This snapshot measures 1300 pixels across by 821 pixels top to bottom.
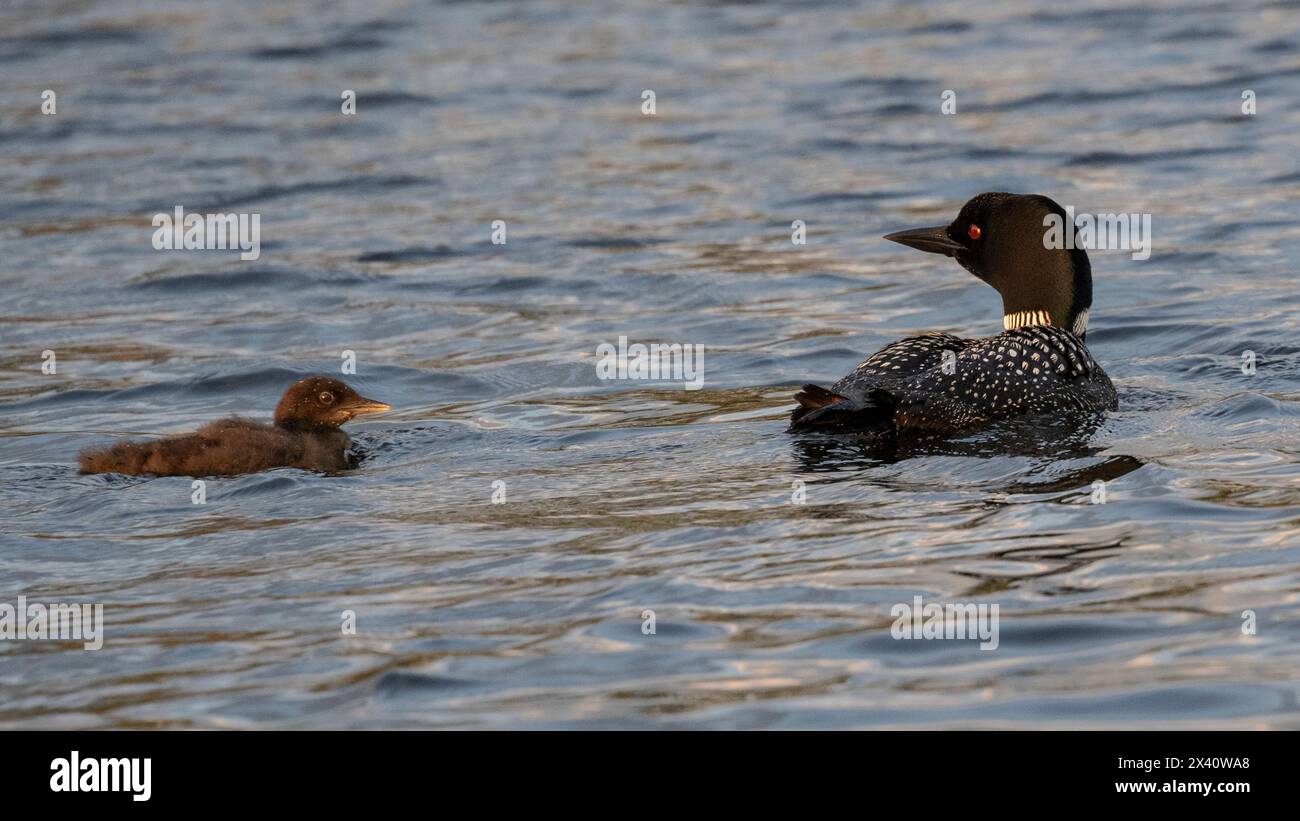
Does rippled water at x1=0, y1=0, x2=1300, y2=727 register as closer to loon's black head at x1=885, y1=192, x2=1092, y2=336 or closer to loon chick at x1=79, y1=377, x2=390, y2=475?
loon chick at x1=79, y1=377, x2=390, y2=475

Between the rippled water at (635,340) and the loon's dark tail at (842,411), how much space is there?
180 millimetres

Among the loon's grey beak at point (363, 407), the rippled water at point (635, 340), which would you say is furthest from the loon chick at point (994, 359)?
the loon's grey beak at point (363, 407)

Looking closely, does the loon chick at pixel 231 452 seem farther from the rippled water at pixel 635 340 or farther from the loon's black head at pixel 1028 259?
the loon's black head at pixel 1028 259

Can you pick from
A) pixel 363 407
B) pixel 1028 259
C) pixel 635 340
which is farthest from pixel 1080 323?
pixel 363 407

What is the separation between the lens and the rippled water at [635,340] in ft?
18.2

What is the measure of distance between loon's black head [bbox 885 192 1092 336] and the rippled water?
24.8 inches

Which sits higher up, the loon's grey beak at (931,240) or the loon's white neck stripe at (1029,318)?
the loon's grey beak at (931,240)

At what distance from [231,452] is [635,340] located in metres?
3.43

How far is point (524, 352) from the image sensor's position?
10.7 m

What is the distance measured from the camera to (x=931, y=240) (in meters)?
8.95

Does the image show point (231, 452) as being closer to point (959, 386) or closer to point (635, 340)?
point (959, 386)

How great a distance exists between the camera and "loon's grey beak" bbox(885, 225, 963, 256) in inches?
350

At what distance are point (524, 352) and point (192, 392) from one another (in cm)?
175
